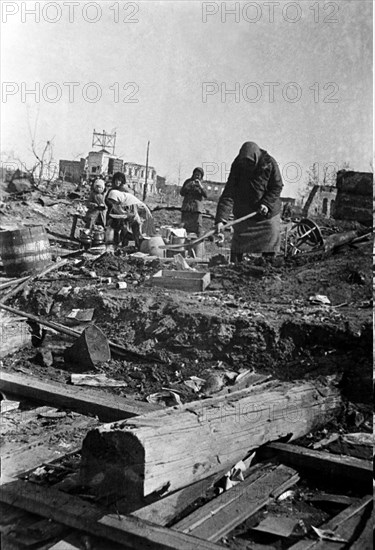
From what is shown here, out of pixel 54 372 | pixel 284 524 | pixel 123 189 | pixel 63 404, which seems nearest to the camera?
pixel 284 524

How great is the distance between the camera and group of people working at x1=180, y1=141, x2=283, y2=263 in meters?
4.73

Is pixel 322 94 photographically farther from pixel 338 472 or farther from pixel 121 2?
pixel 338 472

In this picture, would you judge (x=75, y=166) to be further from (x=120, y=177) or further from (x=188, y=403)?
(x=188, y=403)

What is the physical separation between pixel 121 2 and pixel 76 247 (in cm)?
584

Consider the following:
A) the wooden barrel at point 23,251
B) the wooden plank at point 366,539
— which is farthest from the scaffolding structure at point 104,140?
the wooden plank at point 366,539

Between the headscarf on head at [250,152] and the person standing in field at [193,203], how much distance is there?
41 cm

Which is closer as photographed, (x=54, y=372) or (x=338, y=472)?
(x=338, y=472)

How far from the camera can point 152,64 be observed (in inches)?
171

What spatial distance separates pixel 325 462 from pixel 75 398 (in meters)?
1.64

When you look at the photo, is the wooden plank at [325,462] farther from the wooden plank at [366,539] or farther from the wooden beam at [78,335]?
the wooden beam at [78,335]

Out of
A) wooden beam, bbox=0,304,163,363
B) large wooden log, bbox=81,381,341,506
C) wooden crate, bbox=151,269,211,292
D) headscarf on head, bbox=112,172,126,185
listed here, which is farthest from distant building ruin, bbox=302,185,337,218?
large wooden log, bbox=81,381,341,506

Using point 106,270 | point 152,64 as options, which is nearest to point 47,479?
point 152,64

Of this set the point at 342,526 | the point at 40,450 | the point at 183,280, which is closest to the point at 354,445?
the point at 342,526

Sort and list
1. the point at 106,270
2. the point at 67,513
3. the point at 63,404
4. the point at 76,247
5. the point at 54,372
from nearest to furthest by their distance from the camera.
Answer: the point at 67,513, the point at 63,404, the point at 54,372, the point at 106,270, the point at 76,247
